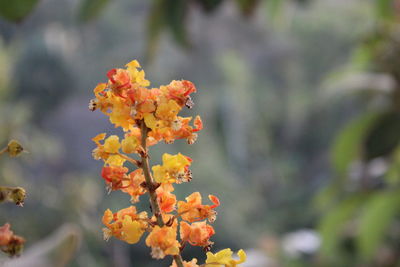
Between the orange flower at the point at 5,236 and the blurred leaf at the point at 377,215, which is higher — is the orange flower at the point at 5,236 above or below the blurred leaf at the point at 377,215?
below

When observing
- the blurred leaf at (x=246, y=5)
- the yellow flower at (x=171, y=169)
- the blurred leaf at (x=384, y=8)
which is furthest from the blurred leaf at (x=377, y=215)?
the yellow flower at (x=171, y=169)

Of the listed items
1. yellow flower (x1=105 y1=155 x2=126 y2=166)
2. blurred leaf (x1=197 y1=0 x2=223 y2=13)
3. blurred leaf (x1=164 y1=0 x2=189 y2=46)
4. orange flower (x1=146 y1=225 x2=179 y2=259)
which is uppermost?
blurred leaf (x1=164 y1=0 x2=189 y2=46)

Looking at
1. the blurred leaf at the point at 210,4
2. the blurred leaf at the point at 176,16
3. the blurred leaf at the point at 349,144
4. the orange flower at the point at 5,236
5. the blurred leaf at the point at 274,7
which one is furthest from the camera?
the blurred leaf at the point at 349,144

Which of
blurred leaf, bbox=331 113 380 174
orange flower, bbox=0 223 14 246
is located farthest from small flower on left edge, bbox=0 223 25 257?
blurred leaf, bbox=331 113 380 174

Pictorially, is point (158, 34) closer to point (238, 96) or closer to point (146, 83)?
point (146, 83)

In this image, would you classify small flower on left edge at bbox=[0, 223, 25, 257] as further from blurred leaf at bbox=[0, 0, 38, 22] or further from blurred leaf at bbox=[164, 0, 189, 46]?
blurred leaf at bbox=[164, 0, 189, 46]

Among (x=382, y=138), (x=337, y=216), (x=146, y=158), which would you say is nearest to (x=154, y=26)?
(x=382, y=138)

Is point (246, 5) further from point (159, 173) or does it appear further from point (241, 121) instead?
point (241, 121)

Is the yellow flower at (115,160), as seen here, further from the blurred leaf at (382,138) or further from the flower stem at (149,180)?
the blurred leaf at (382,138)
